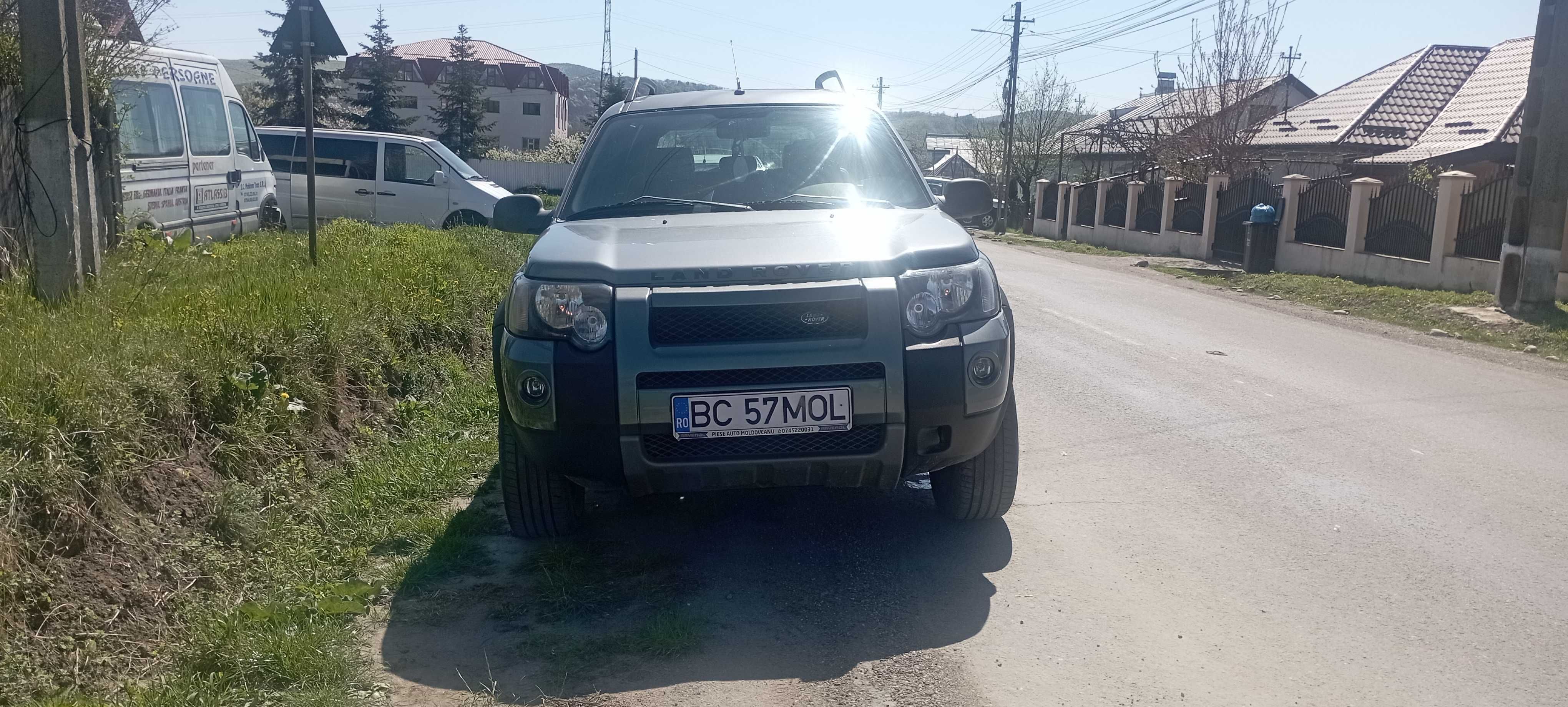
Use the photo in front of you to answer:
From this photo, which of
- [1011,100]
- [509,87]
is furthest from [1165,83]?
[509,87]

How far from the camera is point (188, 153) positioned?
11367 mm

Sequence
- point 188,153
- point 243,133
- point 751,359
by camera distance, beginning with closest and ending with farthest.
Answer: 1. point 751,359
2. point 188,153
3. point 243,133

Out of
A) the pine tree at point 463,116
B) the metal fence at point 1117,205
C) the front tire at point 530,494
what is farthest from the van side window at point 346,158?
the pine tree at point 463,116

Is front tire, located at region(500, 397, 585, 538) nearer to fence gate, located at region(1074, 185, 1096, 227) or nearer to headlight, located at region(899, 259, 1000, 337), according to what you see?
headlight, located at region(899, 259, 1000, 337)

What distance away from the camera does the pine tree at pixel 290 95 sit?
58.2 meters

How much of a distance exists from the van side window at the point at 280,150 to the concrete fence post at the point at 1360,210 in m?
16.9

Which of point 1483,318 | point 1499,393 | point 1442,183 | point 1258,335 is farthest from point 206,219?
point 1442,183

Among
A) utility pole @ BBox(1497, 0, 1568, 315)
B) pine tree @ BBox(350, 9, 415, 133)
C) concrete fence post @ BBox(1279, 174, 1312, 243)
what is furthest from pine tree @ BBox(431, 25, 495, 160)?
utility pole @ BBox(1497, 0, 1568, 315)

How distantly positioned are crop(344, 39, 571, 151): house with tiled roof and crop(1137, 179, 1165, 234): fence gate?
70711mm

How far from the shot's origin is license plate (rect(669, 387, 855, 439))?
390 cm

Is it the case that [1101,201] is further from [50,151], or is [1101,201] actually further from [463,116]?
[463,116]

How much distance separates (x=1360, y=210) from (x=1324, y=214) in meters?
1.55

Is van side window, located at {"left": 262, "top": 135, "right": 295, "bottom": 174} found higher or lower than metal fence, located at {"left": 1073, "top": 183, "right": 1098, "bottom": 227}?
higher

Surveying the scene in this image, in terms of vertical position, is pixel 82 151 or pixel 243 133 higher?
pixel 243 133
